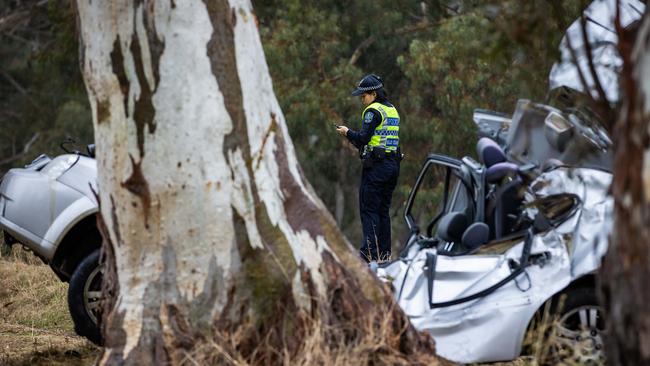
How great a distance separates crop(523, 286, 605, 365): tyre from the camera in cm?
642

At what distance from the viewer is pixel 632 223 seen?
184 inches

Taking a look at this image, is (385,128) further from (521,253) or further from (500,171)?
(521,253)

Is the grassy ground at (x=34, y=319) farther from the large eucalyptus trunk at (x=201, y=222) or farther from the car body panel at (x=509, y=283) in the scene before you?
the car body panel at (x=509, y=283)

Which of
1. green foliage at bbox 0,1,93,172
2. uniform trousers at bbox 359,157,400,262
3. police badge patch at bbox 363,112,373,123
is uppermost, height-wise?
police badge patch at bbox 363,112,373,123

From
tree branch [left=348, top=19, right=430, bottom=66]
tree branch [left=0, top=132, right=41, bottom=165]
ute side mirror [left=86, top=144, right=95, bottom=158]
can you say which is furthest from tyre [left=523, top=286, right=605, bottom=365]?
tree branch [left=0, top=132, right=41, bottom=165]

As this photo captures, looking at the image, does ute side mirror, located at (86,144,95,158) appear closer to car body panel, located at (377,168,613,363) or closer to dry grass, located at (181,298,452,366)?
car body panel, located at (377,168,613,363)

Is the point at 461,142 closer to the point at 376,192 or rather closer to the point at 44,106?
the point at 376,192

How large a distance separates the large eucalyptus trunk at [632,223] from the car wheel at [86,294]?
4.35 m

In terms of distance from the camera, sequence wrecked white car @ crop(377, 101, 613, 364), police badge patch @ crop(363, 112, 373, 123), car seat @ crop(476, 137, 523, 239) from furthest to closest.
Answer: police badge patch @ crop(363, 112, 373, 123) < car seat @ crop(476, 137, 523, 239) < wrecked white car @ crop(377, 101, 613, 364)

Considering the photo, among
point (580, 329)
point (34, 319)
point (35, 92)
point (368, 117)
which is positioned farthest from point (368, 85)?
point (35, 92)

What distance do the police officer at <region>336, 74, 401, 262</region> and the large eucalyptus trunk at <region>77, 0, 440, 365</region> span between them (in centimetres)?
472

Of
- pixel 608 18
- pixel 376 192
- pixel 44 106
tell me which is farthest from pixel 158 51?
pixel 44 106

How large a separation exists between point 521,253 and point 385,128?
440cm

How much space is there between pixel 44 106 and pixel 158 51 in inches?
1073
